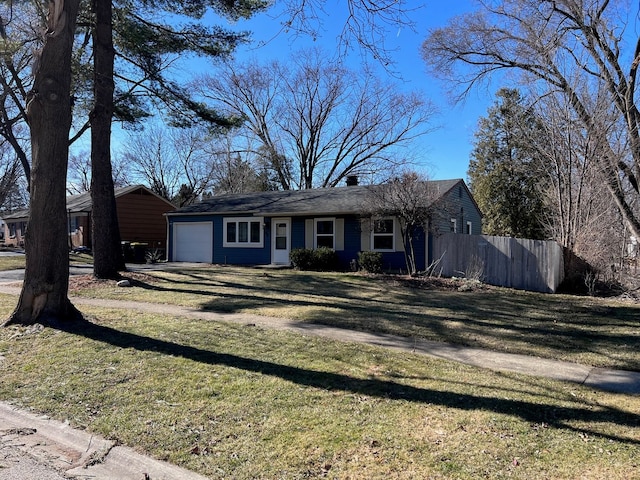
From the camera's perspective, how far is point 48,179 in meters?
7.31

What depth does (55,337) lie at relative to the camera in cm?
657

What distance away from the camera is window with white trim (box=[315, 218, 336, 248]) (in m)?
19.3

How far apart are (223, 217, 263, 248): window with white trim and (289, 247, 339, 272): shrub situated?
3.04m

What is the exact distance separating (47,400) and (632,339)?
8178 millimetres

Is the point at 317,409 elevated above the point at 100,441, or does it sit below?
above

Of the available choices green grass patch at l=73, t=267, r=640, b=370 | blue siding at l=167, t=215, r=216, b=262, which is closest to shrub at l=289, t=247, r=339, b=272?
green grass patch at l=73, t=267, r=640, b=370

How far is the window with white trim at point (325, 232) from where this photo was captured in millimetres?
19297

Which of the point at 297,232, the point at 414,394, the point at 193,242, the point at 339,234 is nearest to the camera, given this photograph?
the point at 414,394

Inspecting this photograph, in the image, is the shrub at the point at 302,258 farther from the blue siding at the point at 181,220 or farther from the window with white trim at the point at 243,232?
the blue siding at the point at 181,220

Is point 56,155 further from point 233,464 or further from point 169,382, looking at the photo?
point 233,464

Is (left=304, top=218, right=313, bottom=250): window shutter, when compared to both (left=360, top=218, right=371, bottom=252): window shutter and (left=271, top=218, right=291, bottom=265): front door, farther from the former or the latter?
(left=360, top=218, right=371, bottom=252): window shutter

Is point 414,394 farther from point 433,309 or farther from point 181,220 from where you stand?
point 181,220

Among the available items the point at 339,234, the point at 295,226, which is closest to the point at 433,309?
the point at 339,234

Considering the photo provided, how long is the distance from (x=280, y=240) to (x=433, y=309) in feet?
39.1
